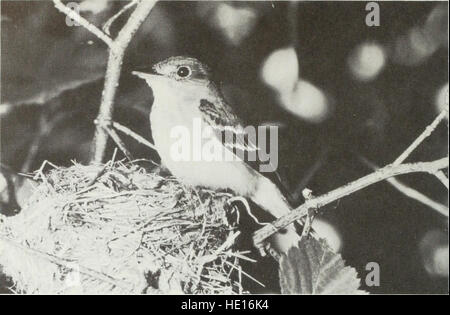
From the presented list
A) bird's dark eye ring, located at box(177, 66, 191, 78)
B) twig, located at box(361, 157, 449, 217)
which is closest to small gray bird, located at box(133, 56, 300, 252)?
bird's dark eye ring, located at box(177, 66, 191, 78)

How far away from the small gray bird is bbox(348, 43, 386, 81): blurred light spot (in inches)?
13.3

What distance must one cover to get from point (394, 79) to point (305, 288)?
0.61 metres

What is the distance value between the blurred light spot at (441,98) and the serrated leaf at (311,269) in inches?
20.0

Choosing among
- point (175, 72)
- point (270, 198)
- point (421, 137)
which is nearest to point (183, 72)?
point (175, 72)

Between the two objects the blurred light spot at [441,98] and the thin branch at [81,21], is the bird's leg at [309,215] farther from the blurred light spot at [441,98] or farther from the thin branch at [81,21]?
the thin branch at [81,21]

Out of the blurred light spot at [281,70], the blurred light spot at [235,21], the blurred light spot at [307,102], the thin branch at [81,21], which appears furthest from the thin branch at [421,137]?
the thin branch at [81,21]

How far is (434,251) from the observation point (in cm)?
146

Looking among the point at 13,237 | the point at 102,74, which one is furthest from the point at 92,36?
the point at 13,237

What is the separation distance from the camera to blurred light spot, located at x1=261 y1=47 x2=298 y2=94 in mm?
1438

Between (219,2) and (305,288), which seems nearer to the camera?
(305,288)

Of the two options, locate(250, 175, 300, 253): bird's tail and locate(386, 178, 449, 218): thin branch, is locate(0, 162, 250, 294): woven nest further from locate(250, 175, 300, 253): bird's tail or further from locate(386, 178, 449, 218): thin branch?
locate(386, 178, 449, 218): thin branch

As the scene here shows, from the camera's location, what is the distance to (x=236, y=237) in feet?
4.31

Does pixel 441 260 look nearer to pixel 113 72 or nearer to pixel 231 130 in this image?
pixel 231 130

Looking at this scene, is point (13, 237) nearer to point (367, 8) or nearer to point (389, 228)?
point (389, 228)
